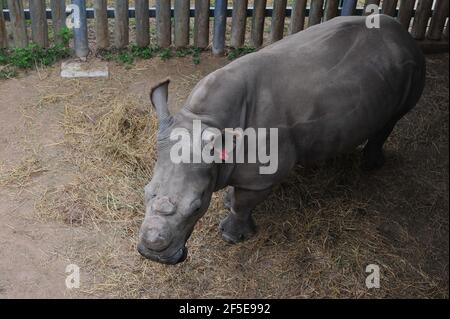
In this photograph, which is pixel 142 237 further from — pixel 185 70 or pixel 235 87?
pixel 185 70

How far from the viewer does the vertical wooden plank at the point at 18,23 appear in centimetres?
662

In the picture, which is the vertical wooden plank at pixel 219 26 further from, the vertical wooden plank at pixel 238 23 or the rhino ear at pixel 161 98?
the rhino ear at pixel 161 98

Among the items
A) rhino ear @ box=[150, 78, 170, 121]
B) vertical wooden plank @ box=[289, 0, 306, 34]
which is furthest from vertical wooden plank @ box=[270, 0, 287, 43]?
rhino ear @ box=[150, 78, 170, 121]

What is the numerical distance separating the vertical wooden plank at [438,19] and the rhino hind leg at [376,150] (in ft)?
7.61

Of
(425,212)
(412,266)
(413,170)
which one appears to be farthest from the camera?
(413,170)

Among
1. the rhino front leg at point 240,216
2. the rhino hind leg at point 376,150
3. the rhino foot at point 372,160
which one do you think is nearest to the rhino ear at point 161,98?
the rhino front leg at point 240,216

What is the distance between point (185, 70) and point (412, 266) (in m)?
3.34

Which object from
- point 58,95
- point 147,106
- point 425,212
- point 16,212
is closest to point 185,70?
point 147,106

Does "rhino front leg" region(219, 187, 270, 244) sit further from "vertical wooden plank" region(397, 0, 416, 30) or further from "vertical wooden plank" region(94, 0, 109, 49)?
"vertical wooden plank" region(397, 0, 416, 30)

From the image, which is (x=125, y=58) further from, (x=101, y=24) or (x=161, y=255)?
(x=161, y=255)

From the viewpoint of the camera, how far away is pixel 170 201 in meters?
3.74

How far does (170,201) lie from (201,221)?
1432mm

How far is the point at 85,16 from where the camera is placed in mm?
6676

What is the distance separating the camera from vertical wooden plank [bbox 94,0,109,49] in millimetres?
6704
